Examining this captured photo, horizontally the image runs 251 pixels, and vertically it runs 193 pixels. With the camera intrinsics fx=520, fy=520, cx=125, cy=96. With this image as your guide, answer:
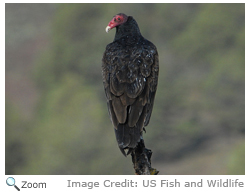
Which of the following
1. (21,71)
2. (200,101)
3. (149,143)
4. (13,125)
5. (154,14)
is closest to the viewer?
(13,125)

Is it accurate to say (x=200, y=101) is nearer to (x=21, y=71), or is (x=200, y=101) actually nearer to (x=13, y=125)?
(x=13, y=125)

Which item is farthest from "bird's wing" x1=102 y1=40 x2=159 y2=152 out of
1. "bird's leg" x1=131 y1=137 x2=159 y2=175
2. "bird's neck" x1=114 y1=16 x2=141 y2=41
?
"bird's neck" x1=114 y1=16 x2=141 y2=41

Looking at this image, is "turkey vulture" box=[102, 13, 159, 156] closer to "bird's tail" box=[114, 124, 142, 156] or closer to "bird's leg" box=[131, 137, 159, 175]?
"bird's tail" box=[114, 124, 142, 156]

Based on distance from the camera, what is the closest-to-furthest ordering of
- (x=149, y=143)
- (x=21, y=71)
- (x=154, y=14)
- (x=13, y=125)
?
1. (x=13, y=125)
2. (x=149, y=143)
3. (x=154, y=14)
4. (x=21, y=71)

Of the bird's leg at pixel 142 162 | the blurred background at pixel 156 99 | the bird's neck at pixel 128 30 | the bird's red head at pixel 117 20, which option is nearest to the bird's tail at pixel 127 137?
the bird's leg at pixel 142 162

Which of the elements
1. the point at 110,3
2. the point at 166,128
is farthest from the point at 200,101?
the point at 110,3

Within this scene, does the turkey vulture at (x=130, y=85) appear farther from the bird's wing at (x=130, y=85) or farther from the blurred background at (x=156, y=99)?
the blurred background at (x=156, y=99)
